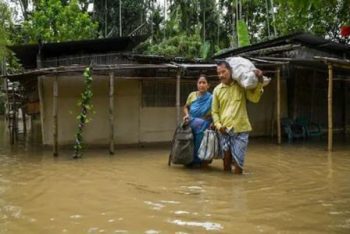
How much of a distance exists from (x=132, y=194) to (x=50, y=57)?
8304 mm

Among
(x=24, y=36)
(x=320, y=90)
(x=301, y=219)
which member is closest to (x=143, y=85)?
(x=320, y=90)

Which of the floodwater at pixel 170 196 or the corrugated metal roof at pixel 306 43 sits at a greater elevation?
the corrugated metal roof at pixel 306 43

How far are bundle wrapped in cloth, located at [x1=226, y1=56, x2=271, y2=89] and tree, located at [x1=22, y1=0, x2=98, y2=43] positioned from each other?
1623cm

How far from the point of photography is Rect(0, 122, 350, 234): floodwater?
443cm

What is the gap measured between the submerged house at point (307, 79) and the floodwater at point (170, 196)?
462 cm

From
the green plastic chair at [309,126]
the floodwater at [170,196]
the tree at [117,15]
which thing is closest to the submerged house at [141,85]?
the green plastic chair at [309,126]

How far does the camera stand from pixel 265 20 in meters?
25.0

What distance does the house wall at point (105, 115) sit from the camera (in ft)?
38.4

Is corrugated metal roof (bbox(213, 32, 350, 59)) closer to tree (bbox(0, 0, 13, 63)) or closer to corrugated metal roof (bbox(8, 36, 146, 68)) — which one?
corrugated metal roof (bbox(8, 36, 146, 68))

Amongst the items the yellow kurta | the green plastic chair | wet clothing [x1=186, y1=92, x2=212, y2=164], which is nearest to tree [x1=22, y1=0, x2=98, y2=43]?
the green plastic chair

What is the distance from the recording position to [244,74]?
6.99 m

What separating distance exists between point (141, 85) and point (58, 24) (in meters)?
11.5

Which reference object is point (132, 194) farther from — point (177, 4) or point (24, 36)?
point (177, 4)

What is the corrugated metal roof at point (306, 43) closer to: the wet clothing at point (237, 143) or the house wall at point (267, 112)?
the house wall at point (267, 112)
